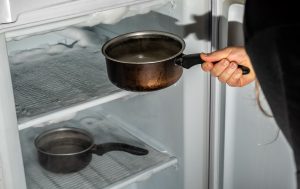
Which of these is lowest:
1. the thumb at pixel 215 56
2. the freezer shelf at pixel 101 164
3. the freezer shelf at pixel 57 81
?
the freezer shelf at pixel 101 164

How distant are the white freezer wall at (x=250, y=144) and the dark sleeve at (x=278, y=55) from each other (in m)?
0.81

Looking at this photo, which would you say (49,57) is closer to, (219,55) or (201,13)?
(201,13)

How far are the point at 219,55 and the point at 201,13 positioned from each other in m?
0.26

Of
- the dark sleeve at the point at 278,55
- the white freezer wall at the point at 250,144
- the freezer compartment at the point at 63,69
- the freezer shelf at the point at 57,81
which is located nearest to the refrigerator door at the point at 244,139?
the white freezer wall at the point at 250,144

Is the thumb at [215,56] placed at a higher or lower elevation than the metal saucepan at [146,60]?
higher

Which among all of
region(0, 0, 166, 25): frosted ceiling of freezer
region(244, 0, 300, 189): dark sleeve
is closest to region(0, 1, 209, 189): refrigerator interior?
region(0, 0, 166, 25): frosted ceiling of freezer

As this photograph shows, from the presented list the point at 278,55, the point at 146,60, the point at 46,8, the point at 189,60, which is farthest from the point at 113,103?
the point at 278,55

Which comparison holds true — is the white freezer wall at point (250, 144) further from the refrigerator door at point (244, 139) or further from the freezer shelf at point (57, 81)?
the freezer shelf at point (57, 81)

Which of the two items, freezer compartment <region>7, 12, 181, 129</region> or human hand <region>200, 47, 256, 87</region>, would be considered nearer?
human hand <region>200, 47, 256, 87</region>

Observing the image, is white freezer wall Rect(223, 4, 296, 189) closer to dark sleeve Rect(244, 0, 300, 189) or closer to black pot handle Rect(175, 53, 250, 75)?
black pot handle Rect(175, 53, 250, 75)

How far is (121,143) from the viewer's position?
1889 mm

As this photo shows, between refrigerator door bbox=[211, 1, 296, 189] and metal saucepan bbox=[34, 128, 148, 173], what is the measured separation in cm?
27

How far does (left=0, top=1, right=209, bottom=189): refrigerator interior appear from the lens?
5.34ft

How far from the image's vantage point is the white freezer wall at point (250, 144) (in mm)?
1659
